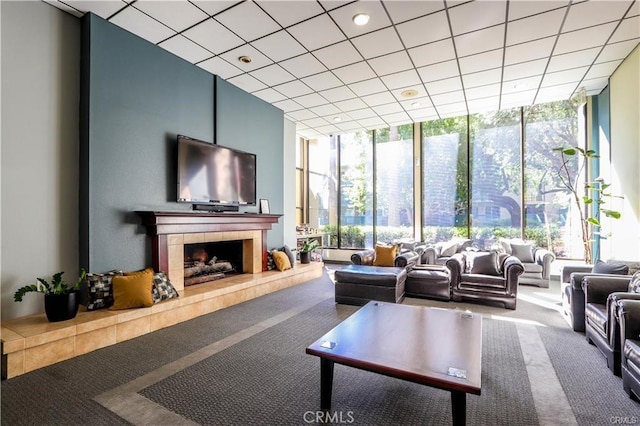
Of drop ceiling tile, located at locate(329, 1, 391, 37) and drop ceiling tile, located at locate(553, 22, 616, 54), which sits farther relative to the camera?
drop ceiling tile, located at locate(553, 22, 616, 54)

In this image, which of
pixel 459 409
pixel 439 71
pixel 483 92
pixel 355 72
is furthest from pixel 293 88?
pixel 459 409

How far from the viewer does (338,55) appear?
13.5 feet

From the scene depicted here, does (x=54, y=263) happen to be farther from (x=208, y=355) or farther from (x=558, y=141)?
(x=558, y=141)

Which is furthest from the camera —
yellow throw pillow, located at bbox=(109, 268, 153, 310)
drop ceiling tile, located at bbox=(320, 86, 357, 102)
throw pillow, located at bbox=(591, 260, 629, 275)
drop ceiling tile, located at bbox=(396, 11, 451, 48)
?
drop ceiling tile, located at bbox=(320, 86, 357, 102)

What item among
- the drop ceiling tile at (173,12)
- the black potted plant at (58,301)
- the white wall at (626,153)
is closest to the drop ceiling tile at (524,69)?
the white wall at (626,153)

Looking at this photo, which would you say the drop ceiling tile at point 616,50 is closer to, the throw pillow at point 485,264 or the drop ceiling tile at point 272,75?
the throw pillow at point 485,264

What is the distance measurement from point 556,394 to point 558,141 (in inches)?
235

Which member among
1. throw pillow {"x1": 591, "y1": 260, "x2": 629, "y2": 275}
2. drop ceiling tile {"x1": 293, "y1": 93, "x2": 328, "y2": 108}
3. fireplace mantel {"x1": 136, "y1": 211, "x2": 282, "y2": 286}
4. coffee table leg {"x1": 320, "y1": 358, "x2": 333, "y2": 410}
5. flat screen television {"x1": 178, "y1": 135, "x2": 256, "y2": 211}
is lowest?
coffee table leg {"x1": 320, "y1": 358, "x2": 333, "y2": 410}

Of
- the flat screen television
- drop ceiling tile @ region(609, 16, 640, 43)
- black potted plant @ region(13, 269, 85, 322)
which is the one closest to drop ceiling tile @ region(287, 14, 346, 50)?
the flat screen television

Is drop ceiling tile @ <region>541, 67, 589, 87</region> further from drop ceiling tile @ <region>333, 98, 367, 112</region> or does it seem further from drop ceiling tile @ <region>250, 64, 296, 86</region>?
drop ceiling tile @ <region>250, 64, 296, 86</region>

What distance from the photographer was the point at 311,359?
2721 mm

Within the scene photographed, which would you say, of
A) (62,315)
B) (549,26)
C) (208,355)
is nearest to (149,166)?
(62,315)

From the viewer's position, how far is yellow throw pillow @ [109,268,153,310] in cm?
322

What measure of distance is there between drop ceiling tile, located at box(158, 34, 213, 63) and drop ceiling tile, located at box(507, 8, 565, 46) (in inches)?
149
